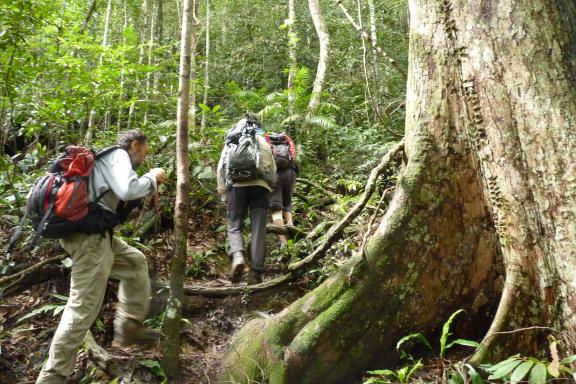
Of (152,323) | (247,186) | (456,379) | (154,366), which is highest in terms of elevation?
(247,186)

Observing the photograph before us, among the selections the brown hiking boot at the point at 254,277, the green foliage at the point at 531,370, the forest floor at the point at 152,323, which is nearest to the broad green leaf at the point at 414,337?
the green foliage at the point at 531,370

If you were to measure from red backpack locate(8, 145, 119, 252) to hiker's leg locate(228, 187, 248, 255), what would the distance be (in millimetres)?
2027

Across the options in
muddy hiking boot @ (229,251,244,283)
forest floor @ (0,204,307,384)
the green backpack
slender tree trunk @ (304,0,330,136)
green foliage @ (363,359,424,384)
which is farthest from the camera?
slender tree trunk @ (304,0,330,136)

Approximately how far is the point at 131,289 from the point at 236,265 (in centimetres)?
135

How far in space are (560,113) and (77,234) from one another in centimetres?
374

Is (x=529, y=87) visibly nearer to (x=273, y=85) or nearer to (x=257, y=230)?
(x=257, y=230)

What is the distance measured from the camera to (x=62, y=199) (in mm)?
3705

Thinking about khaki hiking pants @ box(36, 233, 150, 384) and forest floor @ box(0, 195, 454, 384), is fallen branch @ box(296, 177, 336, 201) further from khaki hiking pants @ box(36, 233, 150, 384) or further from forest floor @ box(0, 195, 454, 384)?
khaki hiking pants @ box(36, 233, 150, 384)

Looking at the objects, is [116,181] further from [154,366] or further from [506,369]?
[506,369]

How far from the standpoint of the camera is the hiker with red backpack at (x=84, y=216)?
3.74 m

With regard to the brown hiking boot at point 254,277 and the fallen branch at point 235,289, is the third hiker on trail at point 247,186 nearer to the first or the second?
the brown hiking boot at point 254,277

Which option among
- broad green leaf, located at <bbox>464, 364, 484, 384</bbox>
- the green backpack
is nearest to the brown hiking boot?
the green backpack

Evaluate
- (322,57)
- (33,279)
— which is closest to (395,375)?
(33,279)

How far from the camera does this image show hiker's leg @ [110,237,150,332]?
4.50 metres
